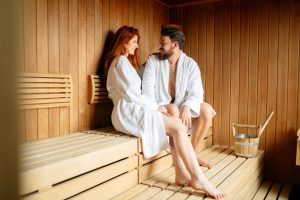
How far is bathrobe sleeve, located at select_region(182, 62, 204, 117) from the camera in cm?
261

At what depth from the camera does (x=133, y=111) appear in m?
2.31

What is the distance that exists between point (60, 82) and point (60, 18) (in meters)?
0.53

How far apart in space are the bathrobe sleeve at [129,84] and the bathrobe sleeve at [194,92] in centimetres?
35

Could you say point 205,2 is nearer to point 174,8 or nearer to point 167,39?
point 174,8

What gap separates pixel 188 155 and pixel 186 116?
0.51 metres

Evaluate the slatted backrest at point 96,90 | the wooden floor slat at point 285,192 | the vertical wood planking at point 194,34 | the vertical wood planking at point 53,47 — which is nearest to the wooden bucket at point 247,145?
the wooden floor slat at point 285,192

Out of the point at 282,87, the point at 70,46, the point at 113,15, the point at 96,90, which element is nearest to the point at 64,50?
the point at 70,46

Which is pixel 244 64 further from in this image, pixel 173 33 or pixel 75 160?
pixel 75 160

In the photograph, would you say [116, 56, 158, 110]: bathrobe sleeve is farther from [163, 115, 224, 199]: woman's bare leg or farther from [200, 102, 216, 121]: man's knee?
[200, 102, 216, 121]: man's knee

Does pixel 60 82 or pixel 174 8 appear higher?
pixel 174 8

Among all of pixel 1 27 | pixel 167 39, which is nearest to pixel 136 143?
pixel 167 39

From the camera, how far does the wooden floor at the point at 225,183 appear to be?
1977mm

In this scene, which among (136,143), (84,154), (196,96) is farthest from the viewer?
(196,96)

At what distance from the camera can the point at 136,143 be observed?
218 cm
